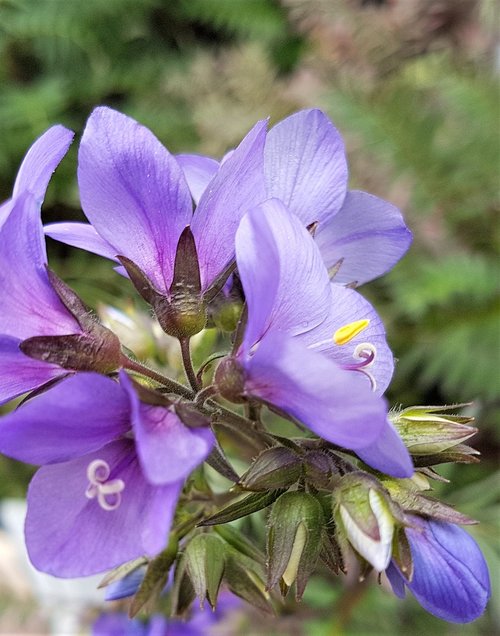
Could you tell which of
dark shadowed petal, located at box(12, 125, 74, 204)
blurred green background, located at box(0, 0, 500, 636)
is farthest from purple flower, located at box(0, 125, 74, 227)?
blurred green background, located at box(0, 0, 500, 636)

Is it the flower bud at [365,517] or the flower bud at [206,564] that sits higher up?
the flower bud at [365,517]

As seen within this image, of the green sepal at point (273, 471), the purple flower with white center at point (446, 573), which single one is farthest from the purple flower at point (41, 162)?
the purple flower with white center at point (446, 573)

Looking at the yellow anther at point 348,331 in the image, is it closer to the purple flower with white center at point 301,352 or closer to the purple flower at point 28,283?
the purple flower with white center at point 301,352

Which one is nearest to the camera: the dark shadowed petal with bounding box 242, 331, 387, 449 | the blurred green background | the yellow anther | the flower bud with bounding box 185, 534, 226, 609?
the dark shadowed petal with bounding box 242, 331, 387, 449

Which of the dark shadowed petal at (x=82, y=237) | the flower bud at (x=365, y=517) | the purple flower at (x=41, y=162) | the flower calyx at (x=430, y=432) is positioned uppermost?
the purple flower at (x=41, y=162)

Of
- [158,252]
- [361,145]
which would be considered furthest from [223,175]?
[361,145]

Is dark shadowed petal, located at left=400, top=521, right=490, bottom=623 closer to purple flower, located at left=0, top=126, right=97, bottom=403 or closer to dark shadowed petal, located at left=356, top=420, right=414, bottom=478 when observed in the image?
dark shadowed petal, located at left=356, top=420, right=414, bottom=478

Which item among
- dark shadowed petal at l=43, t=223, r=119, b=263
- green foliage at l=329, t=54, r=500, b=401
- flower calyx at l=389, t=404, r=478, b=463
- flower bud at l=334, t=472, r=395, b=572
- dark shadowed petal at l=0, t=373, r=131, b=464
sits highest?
dark shadowed petal at l=43, t=223, r=119, b=263

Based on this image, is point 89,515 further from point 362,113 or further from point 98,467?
point 362,113
